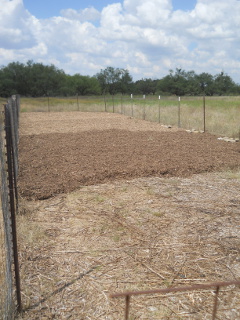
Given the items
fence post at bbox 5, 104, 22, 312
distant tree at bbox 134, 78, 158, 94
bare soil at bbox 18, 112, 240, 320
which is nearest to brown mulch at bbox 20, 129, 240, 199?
bare soil at bbox 18, 112, 240, 320

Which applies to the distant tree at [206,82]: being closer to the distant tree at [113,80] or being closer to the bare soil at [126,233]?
the distant tree at [113,80]

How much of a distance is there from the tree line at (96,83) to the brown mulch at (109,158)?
44487mm

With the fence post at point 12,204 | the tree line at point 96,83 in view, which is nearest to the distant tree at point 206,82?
the tree line at point 96,83

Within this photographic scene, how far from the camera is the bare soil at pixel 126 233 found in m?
3.01

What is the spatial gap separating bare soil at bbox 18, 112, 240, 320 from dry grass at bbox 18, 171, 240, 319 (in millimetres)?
11

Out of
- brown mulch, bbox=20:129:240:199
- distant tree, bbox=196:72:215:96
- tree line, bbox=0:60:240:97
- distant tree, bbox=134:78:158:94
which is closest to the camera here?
brown mulch, bbox=20:129:240:199

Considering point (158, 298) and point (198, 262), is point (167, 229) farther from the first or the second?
point (158, 298)

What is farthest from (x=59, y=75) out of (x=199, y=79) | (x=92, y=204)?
(x=92, y=204)

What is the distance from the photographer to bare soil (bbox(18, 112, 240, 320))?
3.01m

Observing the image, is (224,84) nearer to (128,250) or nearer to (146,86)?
(146,86)

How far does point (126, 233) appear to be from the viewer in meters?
4.35

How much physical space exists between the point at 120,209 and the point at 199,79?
79.3 meters

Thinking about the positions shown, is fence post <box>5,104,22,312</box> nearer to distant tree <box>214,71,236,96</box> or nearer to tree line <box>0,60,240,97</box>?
tree line <box>0,60,240,97</box>

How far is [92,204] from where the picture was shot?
545 cm
